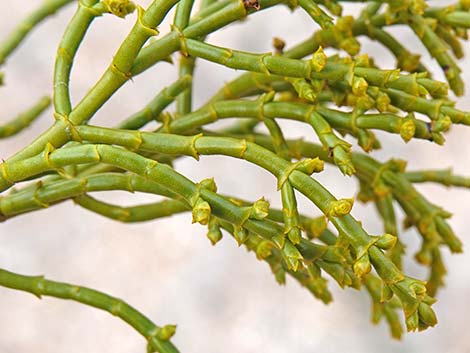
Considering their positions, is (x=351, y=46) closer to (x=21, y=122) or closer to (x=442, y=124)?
(x=442, y=124)

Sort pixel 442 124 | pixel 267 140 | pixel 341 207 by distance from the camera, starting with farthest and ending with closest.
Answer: pixel 267 140 → pixel 442 124 → pixel 341 207

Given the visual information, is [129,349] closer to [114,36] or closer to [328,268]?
[114,36]

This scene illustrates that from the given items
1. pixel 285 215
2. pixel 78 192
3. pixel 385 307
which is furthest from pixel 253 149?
pixel 385 307

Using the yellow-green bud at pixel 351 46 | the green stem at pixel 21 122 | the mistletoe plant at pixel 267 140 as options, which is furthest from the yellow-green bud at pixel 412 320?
the green stem at pixel 21 122

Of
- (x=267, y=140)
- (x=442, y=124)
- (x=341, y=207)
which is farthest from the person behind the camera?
(x=267, y=140)

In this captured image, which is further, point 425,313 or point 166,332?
point 166,332

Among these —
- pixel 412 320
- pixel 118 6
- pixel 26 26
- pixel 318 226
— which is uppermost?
pixel 26 26

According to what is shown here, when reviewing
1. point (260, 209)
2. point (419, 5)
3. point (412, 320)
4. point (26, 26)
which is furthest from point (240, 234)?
point (26, 26)

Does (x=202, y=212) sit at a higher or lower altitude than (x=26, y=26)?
lower

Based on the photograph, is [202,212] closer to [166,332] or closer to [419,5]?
[166,332]
